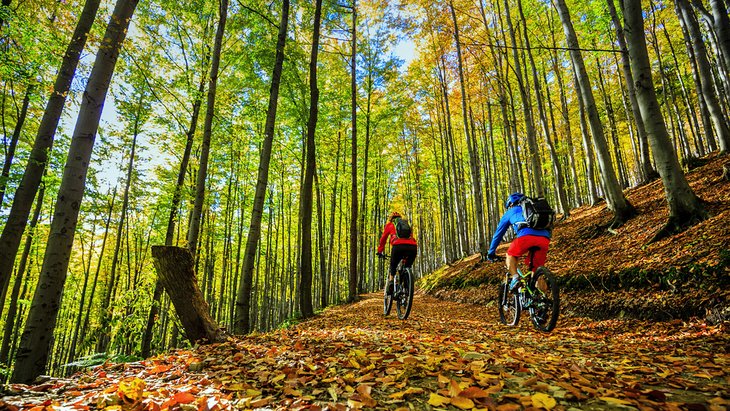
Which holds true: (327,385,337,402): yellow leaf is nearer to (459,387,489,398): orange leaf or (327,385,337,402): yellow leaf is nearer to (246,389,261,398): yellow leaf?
(246,389,261,398): yellow leaf

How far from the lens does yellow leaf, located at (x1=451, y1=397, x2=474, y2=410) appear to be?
186 cm

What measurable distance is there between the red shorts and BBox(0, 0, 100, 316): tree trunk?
709 cm

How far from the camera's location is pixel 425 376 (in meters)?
2.45

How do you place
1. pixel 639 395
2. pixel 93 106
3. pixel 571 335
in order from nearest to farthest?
1. pixel 639 395
2. pixel 93 106
3. pixel 571 335

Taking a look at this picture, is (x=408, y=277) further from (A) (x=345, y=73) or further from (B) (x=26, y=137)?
(B) (x=26, y=137)

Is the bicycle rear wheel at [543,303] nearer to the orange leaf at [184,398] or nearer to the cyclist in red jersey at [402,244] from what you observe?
the cyclist in red jersey at [402,244]

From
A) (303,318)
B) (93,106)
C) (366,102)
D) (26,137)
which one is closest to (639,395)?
(93,106)

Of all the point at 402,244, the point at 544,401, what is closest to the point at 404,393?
the point at 544,401

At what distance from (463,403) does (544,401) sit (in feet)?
1.51

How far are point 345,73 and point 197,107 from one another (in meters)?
6.77

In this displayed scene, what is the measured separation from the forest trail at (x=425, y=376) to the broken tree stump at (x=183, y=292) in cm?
47

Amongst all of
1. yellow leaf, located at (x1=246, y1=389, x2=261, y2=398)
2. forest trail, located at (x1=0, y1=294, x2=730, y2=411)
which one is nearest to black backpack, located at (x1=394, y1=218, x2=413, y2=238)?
forest trail, located at (x1=0, y1=294, x2=730, y2=411)

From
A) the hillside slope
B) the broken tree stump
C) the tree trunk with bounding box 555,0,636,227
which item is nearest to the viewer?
the hillside slope

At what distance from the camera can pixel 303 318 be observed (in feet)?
28.1
